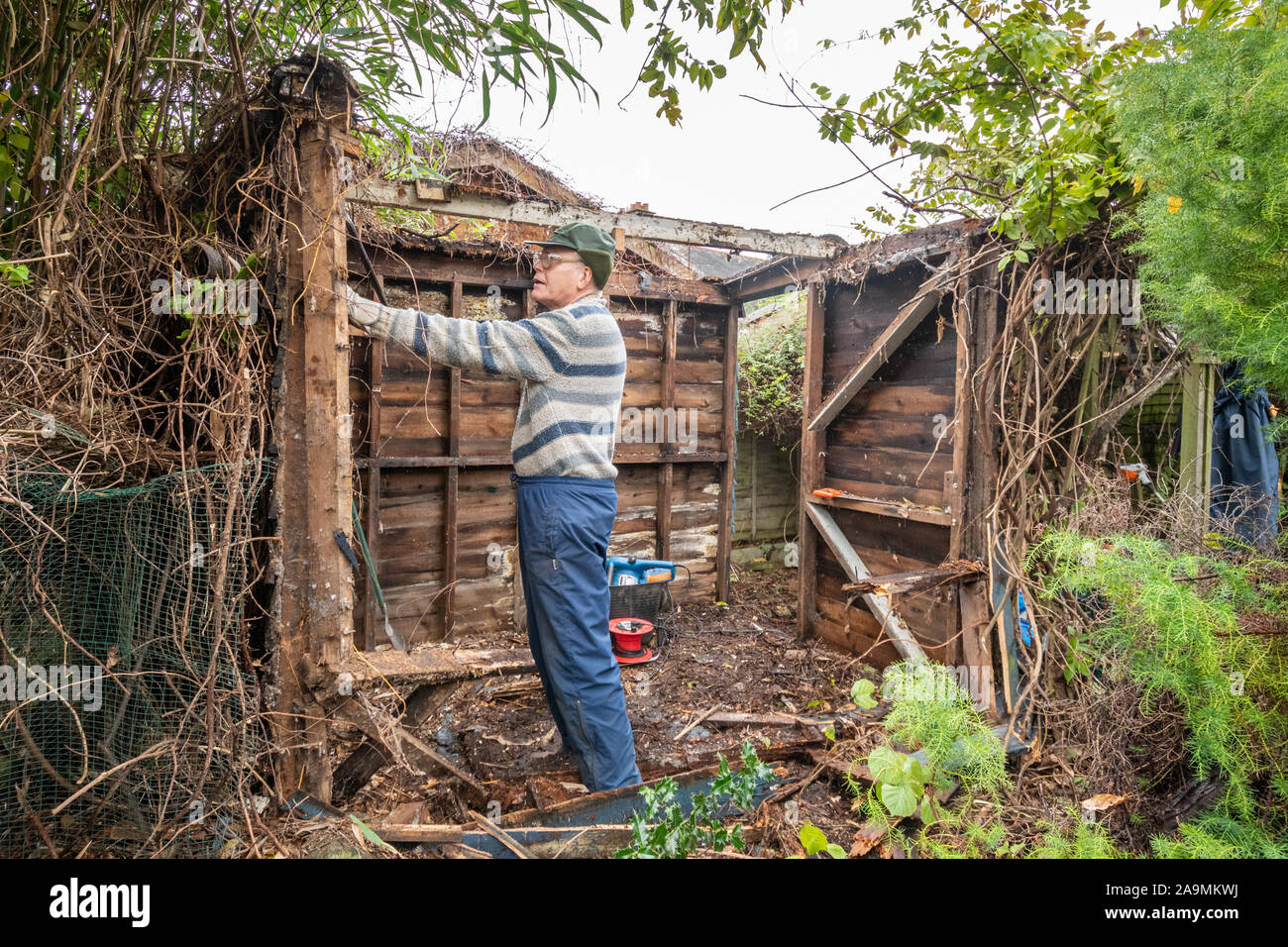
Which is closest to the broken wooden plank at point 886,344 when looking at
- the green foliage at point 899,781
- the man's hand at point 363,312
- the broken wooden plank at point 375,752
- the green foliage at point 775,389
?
the green foliage at point 775,389

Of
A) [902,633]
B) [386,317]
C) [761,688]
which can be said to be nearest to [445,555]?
[761,688]

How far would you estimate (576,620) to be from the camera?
271 cm

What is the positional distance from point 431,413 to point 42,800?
3.29m

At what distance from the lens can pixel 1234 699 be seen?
70.6 inches

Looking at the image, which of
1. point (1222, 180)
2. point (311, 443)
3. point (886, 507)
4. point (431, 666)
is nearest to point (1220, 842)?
point (1222, 180)

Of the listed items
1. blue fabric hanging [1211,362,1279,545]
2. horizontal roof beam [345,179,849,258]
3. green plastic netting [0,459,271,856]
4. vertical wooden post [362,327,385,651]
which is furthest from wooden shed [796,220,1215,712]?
vertical wooden post [362,327,385,651]

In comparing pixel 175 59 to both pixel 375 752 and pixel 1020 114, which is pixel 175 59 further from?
pixel 1020 114

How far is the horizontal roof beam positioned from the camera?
10.6 feet

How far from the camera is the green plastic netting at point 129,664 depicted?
1.76 meters

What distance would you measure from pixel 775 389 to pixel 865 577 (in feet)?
11.0

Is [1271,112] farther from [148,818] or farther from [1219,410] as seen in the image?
[148,818]

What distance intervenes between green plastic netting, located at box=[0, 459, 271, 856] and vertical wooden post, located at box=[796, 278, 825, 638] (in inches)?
149

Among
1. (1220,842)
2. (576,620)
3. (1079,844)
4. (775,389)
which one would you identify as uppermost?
(775,389)

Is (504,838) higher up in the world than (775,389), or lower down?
lower down
